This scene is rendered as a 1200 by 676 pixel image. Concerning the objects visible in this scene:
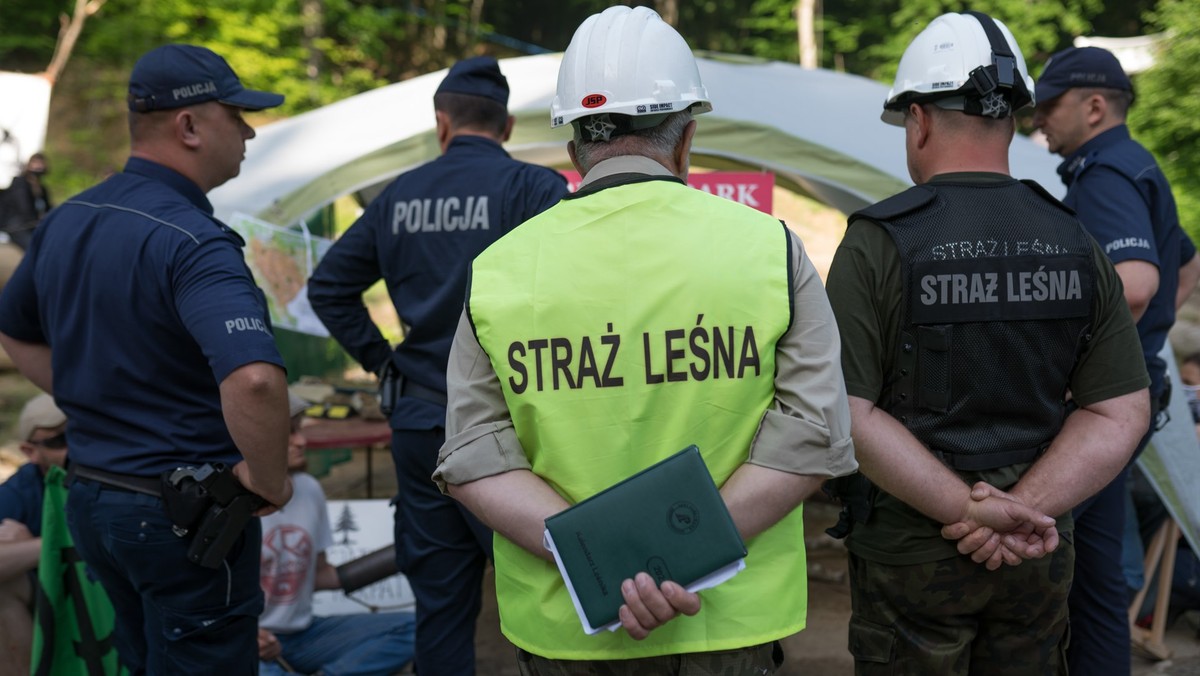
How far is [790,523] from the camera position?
1764 mm

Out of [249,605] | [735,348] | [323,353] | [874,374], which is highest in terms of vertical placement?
[735,348]

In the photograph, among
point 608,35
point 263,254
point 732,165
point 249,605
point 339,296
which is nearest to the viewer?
point 608,35

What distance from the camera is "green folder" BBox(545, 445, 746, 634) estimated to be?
1.55 meters

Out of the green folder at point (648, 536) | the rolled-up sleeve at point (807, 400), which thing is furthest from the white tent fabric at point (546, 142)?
the green folder at point (648, 536)

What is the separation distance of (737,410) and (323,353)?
664 centimetres

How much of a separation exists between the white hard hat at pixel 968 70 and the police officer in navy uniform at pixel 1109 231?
3.11 ft

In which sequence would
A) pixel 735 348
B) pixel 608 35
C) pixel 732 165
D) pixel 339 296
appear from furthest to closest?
pixel 732 165
pixel 339 296
pixel 608 35
pixel 735 348

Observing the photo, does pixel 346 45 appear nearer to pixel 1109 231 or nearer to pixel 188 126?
pixel 188 126

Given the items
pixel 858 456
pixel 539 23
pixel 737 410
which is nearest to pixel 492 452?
pixel 737 410

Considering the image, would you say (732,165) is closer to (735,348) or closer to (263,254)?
(263,254)

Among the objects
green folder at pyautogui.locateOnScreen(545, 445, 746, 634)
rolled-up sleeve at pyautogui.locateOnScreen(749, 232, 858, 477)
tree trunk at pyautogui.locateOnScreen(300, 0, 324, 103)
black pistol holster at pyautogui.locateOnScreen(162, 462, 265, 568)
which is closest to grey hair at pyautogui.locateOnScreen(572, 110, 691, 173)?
rolled-up sleeve at pyautogui.locateOnScreen(749, 232, 858, 477)

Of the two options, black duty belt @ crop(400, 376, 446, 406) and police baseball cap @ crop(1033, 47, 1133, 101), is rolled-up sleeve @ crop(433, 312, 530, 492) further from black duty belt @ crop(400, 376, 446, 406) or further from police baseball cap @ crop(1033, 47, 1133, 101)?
police baseball cap @ crop(1033, 47, 1133, 101)

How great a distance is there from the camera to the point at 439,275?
3.43 m

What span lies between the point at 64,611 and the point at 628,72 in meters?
2.48
